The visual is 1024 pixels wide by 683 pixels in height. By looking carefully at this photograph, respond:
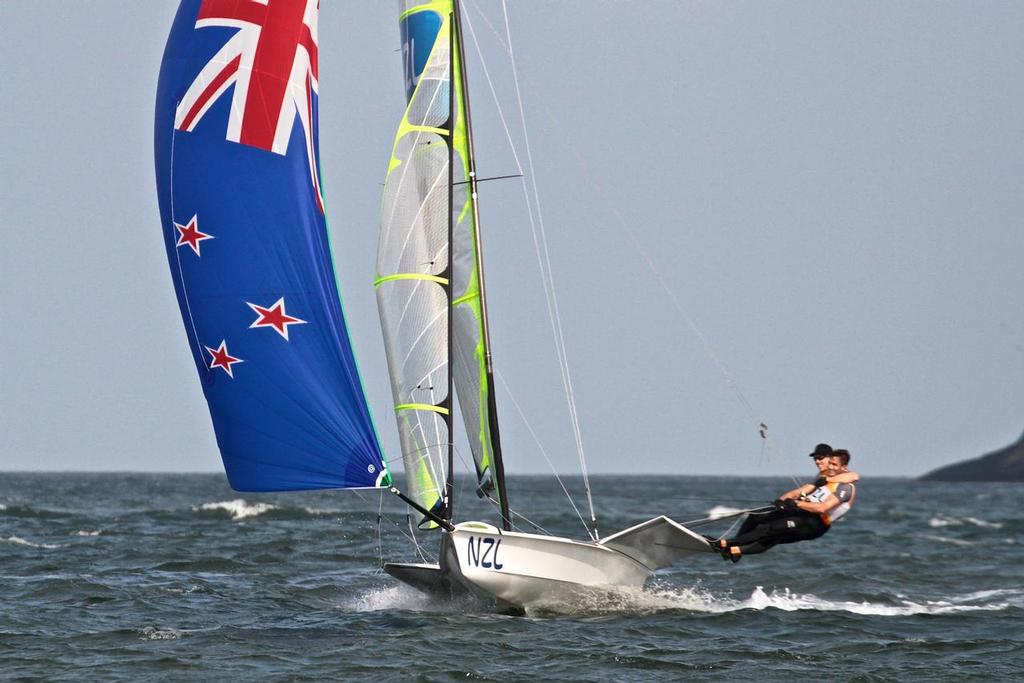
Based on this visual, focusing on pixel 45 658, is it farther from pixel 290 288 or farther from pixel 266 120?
pixel 266 120

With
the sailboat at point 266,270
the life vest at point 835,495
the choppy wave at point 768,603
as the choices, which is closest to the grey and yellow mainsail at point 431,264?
the sailboat at point 266,270

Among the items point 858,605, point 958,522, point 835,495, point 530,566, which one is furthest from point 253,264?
point 958,522

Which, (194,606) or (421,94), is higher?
(421,94)

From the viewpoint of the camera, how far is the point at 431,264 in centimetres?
1619

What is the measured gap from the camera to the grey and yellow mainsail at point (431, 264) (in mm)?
16156

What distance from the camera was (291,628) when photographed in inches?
628

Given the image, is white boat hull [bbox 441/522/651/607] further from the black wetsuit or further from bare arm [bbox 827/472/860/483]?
bare arm [bbox 827/472/860/483]

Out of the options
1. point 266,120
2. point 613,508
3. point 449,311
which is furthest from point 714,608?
point 613,508

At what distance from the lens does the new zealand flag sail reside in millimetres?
14336

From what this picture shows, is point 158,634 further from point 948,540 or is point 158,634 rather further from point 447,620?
point 948,540

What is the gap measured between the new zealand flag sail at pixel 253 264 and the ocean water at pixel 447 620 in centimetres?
192

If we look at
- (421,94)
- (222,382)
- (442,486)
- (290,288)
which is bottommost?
(442,486)

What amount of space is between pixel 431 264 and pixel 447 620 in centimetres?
399

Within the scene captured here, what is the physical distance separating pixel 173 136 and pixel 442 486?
15.9 feet
